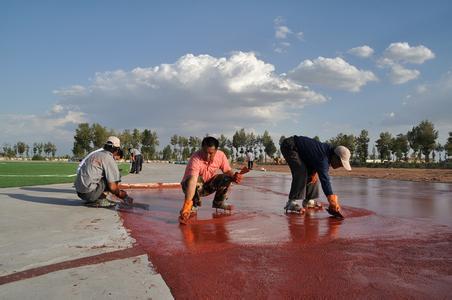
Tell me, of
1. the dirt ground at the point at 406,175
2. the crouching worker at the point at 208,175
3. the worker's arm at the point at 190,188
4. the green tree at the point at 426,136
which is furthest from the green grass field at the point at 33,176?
the green tree at the point at 426,136

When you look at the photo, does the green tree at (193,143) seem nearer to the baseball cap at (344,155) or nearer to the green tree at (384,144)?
the green tree at (384,144)

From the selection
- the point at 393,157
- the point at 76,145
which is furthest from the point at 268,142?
the point at 76,145

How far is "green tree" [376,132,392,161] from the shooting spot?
2765 inches

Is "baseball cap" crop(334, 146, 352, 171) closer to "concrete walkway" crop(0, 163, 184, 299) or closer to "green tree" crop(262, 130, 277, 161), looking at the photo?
"concrete walkway" crop(0, 163, 184, 299)

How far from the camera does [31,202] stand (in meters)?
7.30

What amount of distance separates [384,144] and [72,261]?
72.7m

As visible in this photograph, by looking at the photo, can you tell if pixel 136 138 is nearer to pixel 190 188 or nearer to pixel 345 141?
pixel 345 141

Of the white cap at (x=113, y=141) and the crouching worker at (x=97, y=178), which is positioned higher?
the white cap at (x=113, y=141)

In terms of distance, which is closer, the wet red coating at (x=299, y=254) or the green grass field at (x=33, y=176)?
the wet red coating at (x=299, y=254)

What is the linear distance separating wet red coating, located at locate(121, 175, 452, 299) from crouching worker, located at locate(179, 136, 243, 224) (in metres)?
0.48

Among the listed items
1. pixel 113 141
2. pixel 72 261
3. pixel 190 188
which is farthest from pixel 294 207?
pixel 72 261

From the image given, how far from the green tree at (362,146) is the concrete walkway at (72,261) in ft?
231

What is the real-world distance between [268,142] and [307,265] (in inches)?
3667

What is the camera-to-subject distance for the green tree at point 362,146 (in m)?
71.2
